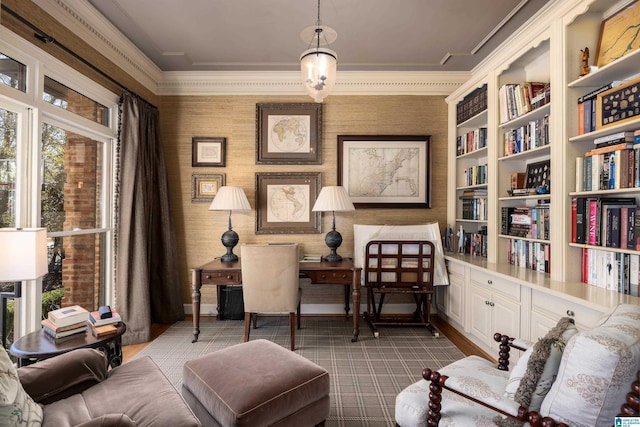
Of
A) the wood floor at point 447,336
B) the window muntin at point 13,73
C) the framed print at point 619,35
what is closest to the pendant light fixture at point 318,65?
the framed print at point 619,35

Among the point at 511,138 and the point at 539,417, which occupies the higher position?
the point at 511,138

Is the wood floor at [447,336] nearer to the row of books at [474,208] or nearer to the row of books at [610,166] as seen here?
the row of books at [474,208]

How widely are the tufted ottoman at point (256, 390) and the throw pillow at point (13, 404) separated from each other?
24.5 inches

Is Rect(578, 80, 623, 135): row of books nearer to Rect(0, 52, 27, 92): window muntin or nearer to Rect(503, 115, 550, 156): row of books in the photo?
Rect(503, 115, 550, 156): row of books

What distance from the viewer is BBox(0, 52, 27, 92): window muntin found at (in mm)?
1984

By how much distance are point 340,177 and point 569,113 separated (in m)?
2.15

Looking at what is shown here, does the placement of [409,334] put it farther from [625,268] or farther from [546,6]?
[546,6]

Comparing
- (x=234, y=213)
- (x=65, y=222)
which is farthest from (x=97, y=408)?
(x=234, y=213)

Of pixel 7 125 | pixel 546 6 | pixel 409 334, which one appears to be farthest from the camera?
pixel 409 334

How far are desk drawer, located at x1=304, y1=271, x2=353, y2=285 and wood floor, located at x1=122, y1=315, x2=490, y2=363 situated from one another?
44.8 inches

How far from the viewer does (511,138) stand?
285 centimetres

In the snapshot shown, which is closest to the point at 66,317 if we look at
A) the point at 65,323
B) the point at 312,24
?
the point at 65,323

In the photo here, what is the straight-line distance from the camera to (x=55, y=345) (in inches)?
69.9

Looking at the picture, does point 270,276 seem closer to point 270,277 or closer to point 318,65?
point 270,277
